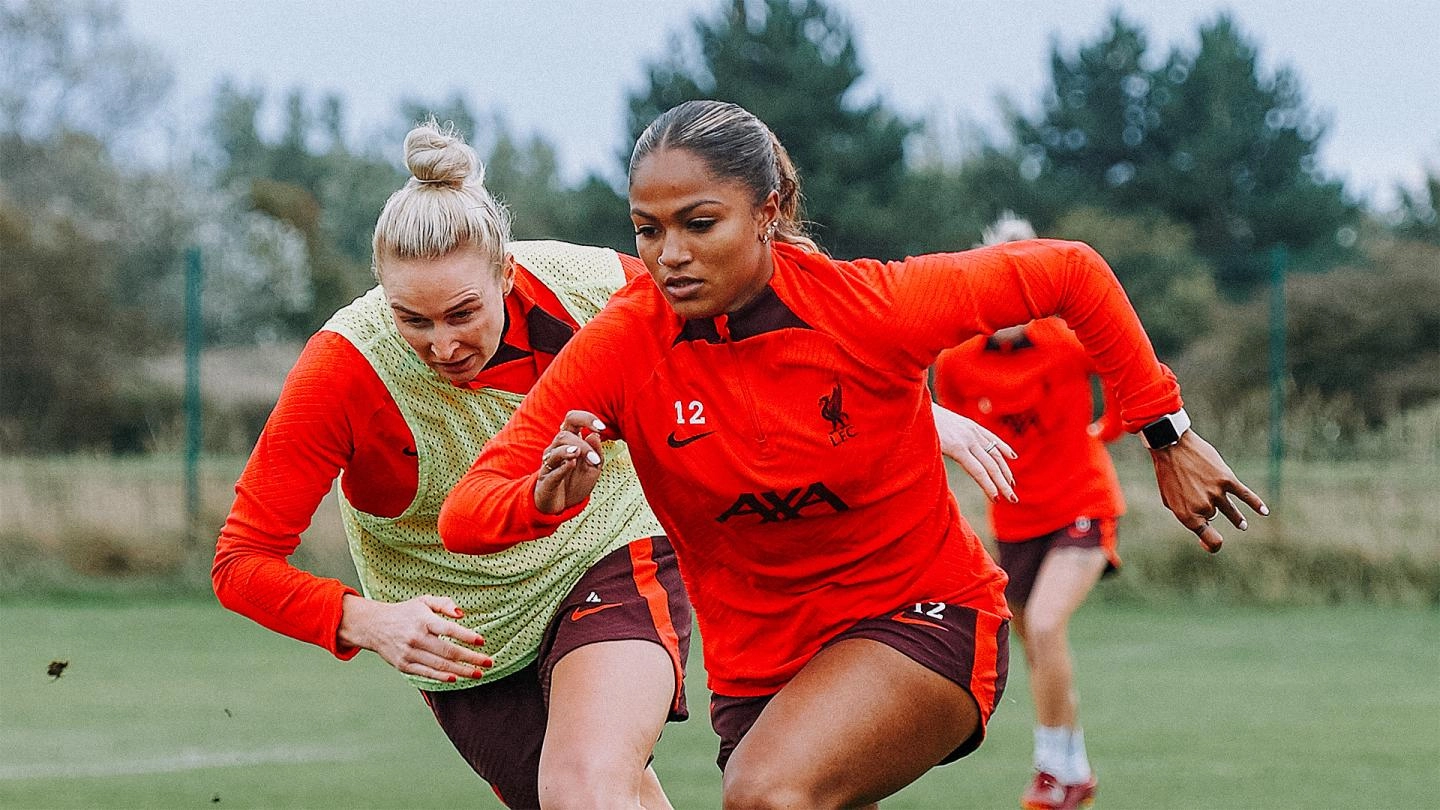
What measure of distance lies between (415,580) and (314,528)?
9.95 metres

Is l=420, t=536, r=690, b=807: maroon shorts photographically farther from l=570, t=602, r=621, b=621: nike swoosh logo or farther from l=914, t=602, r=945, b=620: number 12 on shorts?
l=914, t=602, r=945, b=620: number 12 on shorts

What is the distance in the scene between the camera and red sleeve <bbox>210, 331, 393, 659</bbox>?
4.02 metres

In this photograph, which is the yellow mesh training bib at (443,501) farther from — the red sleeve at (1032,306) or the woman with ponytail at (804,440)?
the red sleeve at (1032,306)

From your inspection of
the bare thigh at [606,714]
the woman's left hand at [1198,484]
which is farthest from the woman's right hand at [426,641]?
the woman's left hand at [1198,484]

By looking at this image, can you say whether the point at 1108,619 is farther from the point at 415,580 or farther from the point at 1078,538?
the point at 415,580

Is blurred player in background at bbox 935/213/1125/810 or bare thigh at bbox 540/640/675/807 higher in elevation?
bare thigh at bbox 540/640/675/807

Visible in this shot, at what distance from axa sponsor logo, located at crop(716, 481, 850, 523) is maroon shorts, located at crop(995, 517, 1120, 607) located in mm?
3994

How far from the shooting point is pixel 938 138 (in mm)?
45625

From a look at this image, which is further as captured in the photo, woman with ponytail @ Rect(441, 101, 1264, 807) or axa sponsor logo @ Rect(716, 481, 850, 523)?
axa sponsor logo @ Rect(716, 481, 850, 523)

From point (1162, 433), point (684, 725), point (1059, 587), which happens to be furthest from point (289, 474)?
point (684, 725)

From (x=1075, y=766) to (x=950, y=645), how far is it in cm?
319

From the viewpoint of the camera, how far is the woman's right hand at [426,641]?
365 centimetres

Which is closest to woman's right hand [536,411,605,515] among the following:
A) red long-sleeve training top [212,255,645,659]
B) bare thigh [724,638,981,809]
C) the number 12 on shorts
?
bare thigh [724,638,981,809]

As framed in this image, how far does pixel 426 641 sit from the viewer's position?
3.67 m
